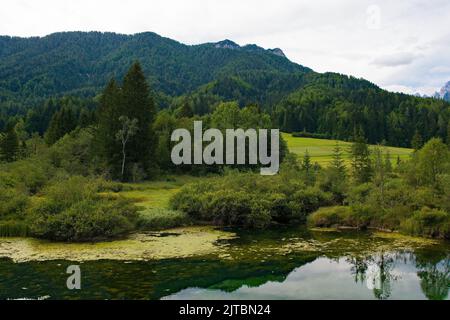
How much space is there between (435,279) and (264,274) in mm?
7047

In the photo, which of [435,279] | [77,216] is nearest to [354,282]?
[435,279]

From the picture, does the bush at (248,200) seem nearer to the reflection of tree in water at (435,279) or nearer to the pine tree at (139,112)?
the reflection of tree in water at (435,279)

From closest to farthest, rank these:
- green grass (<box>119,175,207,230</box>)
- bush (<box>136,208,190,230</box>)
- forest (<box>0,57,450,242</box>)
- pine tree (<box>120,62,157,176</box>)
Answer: forest (<box>0,57,450,242</box>)
bush (<box>136,208,190,230</box>)
green grass (<box>119,175,207,230</box>)
pine tree (<box>120,62,157,176</box>)

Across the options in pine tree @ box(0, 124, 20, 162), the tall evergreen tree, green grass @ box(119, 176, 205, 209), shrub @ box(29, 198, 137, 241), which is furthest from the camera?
pine tree @ box(0, 124, 20, 162)

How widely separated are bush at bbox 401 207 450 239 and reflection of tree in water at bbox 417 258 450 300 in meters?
4.49

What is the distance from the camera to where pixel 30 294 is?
16312 millimetres

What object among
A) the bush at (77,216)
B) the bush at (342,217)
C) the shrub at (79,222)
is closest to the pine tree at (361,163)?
the bush at (342,217)

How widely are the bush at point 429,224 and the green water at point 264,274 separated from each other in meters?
1.54

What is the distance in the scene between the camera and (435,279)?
751 inches

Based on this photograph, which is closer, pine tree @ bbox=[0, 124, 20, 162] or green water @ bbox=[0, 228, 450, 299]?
green water @ bbox=[0, 228, 450, 299]

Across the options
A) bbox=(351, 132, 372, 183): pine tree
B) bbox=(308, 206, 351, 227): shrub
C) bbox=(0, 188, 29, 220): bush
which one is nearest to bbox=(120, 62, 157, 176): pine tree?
bbox=(0, 188, 29, 220): bush

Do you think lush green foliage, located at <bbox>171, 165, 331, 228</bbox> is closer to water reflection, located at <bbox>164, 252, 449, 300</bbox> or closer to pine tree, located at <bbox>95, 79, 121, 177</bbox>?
water reflection, located at <bbox>164, 252, 449, 300</bbox>

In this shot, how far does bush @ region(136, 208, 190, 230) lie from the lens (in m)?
28.0
